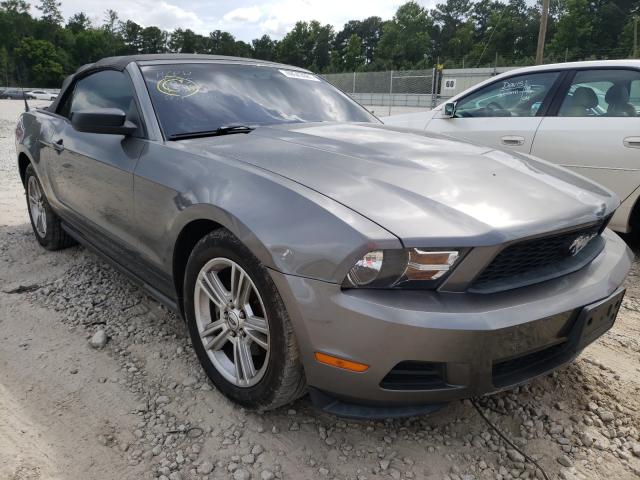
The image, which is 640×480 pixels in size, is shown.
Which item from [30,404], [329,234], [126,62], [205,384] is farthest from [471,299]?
[126,62]

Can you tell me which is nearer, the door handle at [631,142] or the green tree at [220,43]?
the door handle at [631,142]

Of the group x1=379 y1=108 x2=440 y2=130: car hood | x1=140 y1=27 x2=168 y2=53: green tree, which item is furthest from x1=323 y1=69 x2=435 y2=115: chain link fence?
x1=140 y1=27 x2=168 y2=53: green tree

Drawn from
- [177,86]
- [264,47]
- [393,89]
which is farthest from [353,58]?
[177,86]

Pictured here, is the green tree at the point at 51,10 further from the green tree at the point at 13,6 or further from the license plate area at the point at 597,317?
the license plate area at the point at 597,317

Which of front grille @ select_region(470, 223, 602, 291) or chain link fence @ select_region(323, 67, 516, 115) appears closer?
front grille @ select_region(470, 223, 602, 291)

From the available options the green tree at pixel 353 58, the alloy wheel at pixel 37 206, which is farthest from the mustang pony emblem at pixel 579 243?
the green tree at pixel 353 58

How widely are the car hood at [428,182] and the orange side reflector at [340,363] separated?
1.41ft

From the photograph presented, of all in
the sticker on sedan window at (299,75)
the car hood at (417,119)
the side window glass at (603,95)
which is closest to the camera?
the sticker on sedan window at (299,75)

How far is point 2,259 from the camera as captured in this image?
3.94 m

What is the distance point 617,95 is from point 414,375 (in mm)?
3413

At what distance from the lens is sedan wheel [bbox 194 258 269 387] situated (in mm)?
1930

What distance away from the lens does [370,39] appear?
98562 millimetres

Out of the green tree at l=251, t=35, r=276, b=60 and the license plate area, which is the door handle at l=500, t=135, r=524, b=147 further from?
the green tree at l=251, t=35, r=276, b=60

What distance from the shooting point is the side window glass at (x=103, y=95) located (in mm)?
2777
